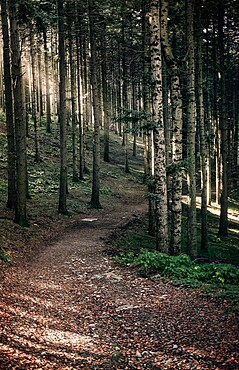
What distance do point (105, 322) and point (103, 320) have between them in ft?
0.32

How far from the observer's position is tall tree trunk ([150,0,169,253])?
34.8 feet

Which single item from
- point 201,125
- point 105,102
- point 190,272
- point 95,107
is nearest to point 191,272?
point 190,272

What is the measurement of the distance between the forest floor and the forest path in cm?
2

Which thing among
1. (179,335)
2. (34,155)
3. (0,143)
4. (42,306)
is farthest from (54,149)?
(179,335)

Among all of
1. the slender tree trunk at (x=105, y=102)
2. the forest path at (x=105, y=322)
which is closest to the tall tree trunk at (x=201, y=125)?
the forest path at (x=105, y=322)

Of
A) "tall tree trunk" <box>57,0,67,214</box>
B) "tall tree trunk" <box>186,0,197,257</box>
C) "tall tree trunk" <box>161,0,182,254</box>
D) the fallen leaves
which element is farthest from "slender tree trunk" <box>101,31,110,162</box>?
the fallen leaves

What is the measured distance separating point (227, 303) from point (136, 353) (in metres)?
2.52

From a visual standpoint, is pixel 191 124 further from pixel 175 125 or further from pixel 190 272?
pixel 190 272

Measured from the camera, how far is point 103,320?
273 inches

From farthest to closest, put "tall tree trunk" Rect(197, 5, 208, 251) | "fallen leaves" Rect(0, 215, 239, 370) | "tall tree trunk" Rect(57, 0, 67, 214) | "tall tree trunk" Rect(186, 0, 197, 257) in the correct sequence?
"tall tree trunk" Rect(197, 5, 208, 251) → "tall tree trunk" Rect(57, 0, 67, 214) → "tall tree trunk" Rect(186, 0, 197, 257) → "fallen leaves" Rect(0, 215, 239, 370)

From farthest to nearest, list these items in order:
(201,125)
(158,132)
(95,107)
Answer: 1. (95,107)
2. (201,125)
3. (158,132)

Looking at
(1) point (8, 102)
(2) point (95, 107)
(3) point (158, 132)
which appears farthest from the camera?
(2) point (95, 107)

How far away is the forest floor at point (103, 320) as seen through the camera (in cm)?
525

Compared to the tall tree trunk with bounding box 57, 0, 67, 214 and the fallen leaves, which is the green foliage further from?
the tall tree trunk with bounding box 57, 0, 67, 214
